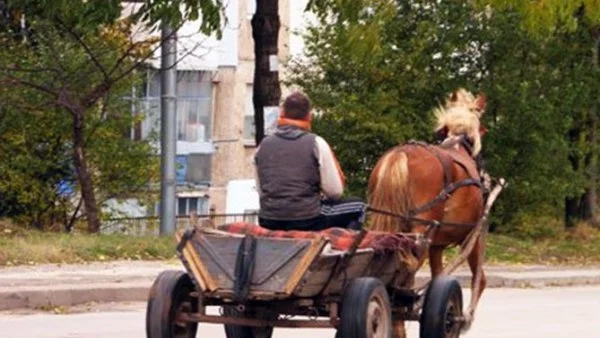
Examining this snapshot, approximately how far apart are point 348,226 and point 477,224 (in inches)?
113

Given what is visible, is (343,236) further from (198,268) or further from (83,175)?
(83,175)

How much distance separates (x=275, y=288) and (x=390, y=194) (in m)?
3.16

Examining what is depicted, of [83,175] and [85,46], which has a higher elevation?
[85,46]

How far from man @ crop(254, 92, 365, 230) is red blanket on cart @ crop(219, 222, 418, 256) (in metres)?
0.20

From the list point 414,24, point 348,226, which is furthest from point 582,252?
point 348,226

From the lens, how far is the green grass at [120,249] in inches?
904

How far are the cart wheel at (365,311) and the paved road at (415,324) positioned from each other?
4063 mm

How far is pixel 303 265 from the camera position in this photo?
39.0 ft

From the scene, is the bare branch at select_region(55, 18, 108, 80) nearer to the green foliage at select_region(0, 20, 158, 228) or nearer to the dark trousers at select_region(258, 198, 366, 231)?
the green foliage at select_region(0, 20, 158, 228)

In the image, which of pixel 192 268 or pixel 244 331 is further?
pixel 244 331

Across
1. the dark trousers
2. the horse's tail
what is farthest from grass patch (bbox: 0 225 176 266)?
the dark trousers

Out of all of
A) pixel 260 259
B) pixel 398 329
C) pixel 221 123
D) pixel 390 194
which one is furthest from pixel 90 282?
pixel 221 123

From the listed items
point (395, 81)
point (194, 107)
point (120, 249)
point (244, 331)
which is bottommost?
point (120, 249)

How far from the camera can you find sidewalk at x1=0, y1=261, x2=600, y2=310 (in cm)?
1886
